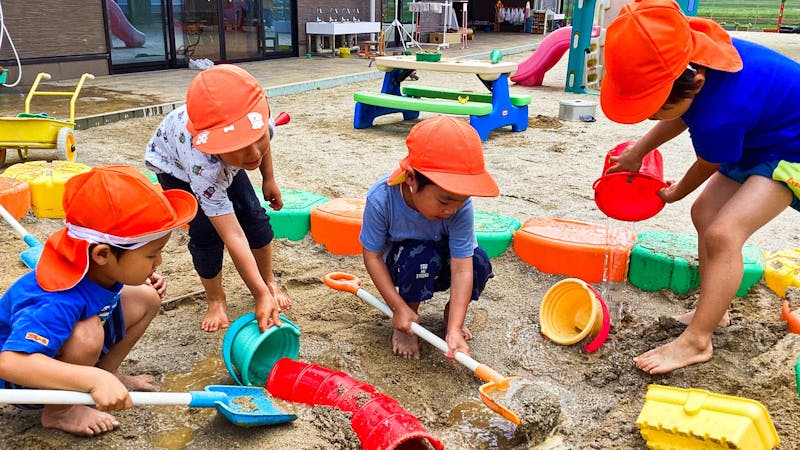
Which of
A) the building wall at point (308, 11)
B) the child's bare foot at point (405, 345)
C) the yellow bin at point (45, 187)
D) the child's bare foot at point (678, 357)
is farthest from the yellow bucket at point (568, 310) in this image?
the building wall at point (308, 11)

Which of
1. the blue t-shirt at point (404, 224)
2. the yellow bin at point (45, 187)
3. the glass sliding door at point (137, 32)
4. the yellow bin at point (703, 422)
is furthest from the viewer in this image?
the glass sliding door at point (137, 32)

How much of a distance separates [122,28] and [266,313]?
7.78 metres

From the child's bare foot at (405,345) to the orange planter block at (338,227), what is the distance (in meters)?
0.78

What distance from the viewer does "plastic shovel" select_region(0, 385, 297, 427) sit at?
1.46 meters

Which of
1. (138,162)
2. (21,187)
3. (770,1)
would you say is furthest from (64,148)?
(770,1)

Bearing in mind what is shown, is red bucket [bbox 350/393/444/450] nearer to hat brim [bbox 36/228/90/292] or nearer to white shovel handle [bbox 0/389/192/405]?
white shovel handle [bbox 0/389/192/405]

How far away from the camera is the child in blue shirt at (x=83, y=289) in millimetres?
1519

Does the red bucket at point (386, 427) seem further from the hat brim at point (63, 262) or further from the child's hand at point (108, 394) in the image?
the hat brim at point (63, 262)

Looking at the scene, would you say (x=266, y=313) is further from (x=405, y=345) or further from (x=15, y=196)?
(x=15, y=196)

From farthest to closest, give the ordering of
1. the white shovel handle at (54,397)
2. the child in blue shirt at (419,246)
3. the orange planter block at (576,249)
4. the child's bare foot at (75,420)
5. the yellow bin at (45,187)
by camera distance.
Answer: the yellow bin at (45,187) → the orange planter block at (576,249) → the child in blue shirt at (419,246) → the child's bare foot at (75,420) → the white shovel handle at (54,397)

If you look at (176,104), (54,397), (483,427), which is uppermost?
(176,104)

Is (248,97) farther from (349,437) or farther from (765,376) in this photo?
(765,376)

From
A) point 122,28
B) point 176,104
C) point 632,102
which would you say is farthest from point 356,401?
point 122,28

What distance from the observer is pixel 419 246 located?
225 centimetres
